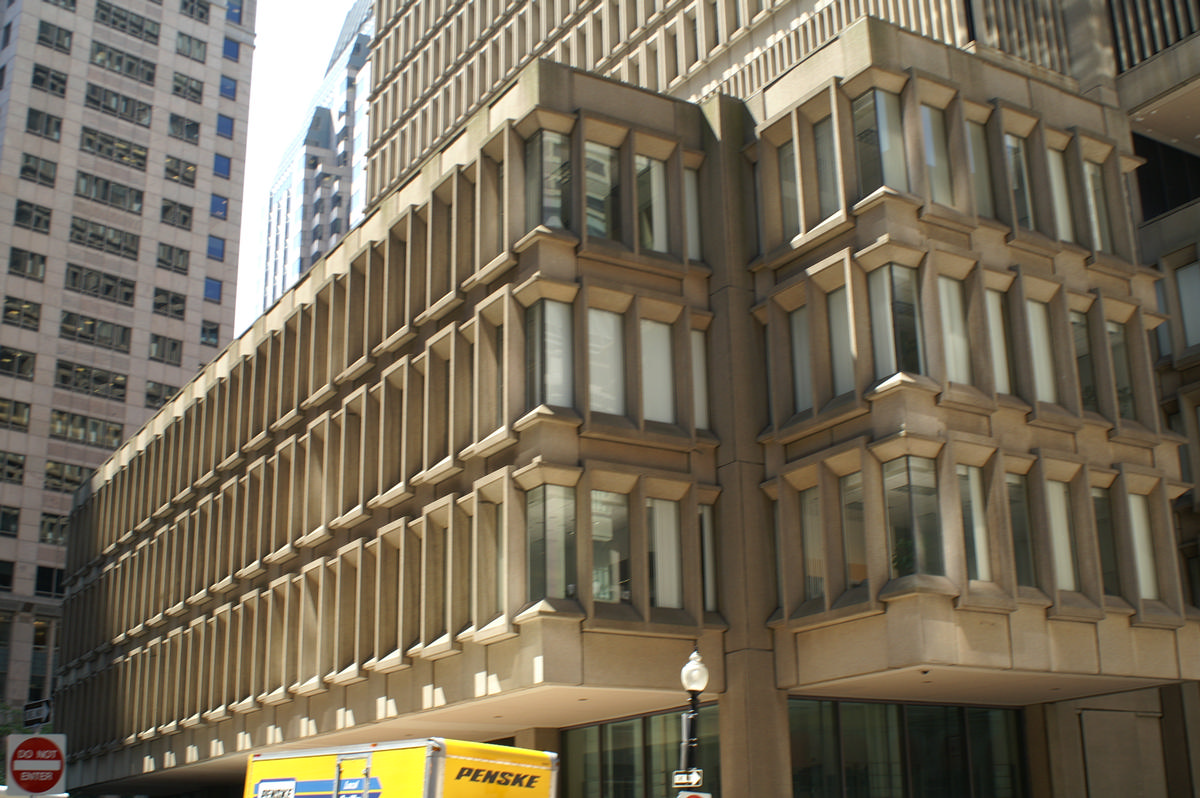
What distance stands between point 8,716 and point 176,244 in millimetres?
37064

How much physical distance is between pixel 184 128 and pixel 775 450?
277 feet

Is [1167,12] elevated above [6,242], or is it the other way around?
[6,242]

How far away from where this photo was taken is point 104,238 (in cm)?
9281

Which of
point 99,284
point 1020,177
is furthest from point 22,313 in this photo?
point 1020,177

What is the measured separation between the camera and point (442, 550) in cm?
2897

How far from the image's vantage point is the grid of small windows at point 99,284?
90.3 m

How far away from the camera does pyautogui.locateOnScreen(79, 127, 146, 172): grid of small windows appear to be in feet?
308

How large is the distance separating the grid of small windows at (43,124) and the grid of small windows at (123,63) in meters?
6.24

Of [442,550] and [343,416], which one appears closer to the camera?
[442,550]

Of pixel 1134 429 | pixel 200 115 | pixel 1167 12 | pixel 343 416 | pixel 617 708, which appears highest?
pixel 200 115

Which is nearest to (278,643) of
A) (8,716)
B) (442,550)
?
(442,550)

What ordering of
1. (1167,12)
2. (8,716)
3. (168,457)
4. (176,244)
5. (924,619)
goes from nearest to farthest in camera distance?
(924,619) < (1167,12) < (168,457) < (8,716) < (176,244)

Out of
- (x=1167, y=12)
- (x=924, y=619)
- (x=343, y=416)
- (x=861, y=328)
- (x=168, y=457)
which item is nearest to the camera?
(x=924, y=619)

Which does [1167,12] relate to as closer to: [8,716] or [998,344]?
[998,344]
